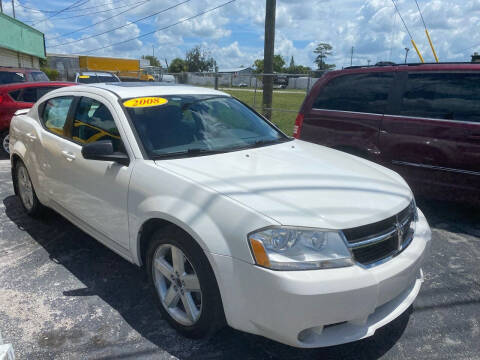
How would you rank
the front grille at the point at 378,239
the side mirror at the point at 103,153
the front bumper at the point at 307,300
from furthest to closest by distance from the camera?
the side mirror at the point at 103,153 → the front grille at the point at 378,239 → the front bumper at the point at 307,300

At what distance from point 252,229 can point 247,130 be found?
5.45ft

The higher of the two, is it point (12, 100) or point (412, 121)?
point (412, 121)

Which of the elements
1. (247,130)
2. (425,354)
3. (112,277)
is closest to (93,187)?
(112,277)

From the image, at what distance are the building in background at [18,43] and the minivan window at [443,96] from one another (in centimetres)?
2313

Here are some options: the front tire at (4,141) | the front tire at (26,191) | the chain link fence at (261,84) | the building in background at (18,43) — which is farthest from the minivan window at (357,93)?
the building in background at (18,43)

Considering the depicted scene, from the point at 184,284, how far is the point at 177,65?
97.4 metres

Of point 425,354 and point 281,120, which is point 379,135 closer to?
point 425,354

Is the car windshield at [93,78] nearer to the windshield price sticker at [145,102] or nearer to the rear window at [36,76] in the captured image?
the rear window at [36,76]

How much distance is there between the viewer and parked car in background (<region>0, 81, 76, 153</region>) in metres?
7.80

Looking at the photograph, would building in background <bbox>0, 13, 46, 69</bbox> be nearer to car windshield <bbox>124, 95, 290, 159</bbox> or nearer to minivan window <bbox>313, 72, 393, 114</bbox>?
minivan window <bbox>313, 72, 393, 114</bbox>

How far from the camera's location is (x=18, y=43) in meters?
24.7

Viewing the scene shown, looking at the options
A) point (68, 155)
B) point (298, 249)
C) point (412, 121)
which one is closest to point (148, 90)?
point (68, 155)

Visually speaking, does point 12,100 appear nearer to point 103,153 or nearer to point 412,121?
point 103,153

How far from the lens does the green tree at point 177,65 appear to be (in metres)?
89.9
